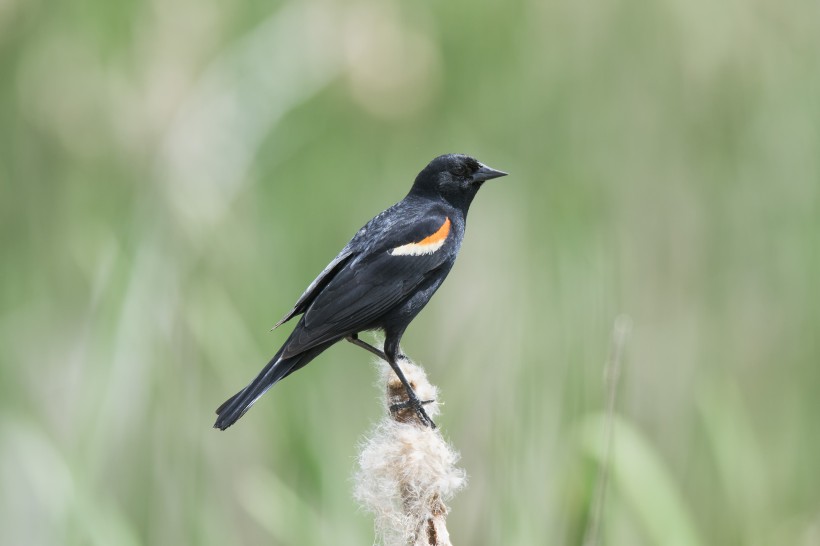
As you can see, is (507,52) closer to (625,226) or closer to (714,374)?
(625,226)

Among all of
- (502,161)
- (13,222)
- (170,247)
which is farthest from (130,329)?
(502,161)

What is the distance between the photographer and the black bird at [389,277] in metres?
1.76

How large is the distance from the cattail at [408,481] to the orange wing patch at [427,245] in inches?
19.2

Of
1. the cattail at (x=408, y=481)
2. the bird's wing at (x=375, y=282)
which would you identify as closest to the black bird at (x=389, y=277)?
the bird's wing at (x=375, y=282)

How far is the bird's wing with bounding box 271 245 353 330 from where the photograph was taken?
1.95 m

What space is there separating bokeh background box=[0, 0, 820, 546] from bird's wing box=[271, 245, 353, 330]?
32 centimetres

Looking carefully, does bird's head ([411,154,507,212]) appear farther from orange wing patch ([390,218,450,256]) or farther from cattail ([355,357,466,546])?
cattail ([355,357,466,546])

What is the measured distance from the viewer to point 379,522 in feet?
4.98

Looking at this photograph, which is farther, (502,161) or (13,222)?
(502,161)

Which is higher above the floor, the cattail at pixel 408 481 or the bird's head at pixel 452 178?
the bird's head at pixel 452 178

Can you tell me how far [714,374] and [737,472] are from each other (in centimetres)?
120

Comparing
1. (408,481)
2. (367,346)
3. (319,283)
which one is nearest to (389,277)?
(319,283)

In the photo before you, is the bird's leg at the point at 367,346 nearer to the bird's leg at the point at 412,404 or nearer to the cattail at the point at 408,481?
the bird's leg at the point at 412,404

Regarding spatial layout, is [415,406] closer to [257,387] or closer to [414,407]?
[414,407]
